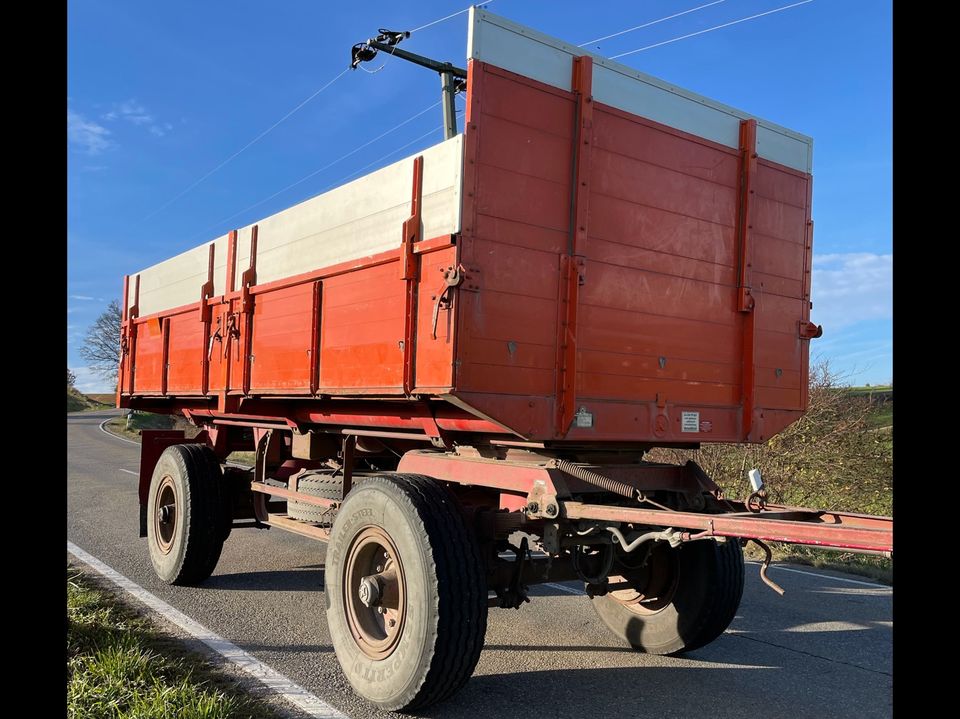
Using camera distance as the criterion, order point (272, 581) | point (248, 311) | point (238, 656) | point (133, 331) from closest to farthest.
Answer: point (238, 656)
point (248, 311)
point (272, 581)
point (133, 331)

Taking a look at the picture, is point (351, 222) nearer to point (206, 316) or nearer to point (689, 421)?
point (689, 421)

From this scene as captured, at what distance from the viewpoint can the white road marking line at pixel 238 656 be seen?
390 centimetres

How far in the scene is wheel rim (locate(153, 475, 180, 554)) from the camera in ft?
22.9

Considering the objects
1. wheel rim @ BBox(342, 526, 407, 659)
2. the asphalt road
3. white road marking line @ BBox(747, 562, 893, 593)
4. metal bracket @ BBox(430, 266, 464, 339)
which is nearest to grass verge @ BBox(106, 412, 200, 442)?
the asphalt road

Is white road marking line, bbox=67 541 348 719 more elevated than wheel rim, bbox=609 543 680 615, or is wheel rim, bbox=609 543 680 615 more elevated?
wheel rim, bbox=609 543 680 615

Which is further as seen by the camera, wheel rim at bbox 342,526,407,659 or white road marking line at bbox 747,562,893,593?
white road marking line at bbox 747,562,893,593

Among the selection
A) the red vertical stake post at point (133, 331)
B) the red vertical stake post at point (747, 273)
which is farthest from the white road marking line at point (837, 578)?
the red vertical stake post at point (133, 331)

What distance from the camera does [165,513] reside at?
7074mm

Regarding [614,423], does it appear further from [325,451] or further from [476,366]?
[325,451]

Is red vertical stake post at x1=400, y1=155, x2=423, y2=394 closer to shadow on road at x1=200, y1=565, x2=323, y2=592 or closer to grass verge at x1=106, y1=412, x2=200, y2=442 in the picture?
shadow on road at x1=200, y1=565, x2=323, y2=592

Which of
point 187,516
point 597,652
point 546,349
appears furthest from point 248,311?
point 597,652

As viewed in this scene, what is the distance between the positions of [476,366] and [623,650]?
252 centimetres

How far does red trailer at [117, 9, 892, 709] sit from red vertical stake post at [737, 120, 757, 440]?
1cm

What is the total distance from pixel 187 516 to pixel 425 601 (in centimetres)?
356
